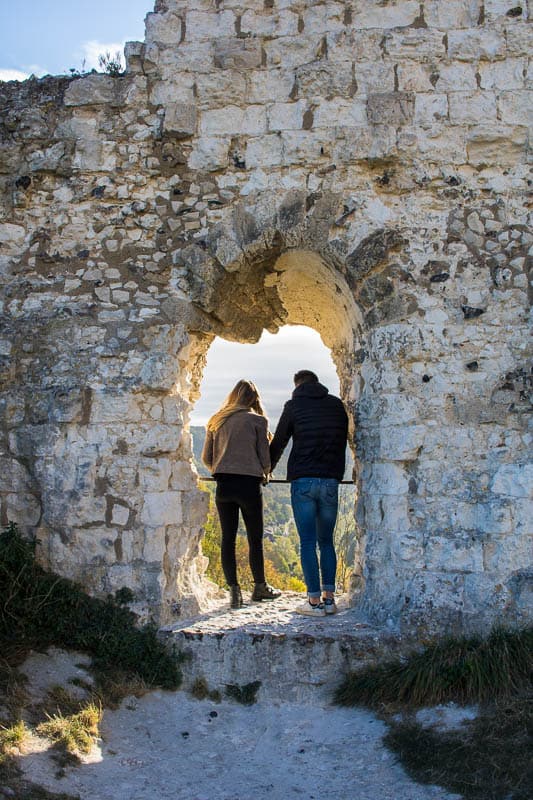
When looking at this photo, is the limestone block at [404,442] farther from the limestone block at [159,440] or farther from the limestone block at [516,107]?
the limestone block at [516,107]

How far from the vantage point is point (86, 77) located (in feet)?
A: 18.3

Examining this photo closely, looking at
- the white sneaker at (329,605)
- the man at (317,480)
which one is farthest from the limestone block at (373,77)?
the white sneaker at (329,605)

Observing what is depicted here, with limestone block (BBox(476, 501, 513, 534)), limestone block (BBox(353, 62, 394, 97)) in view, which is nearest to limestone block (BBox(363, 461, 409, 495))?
limestone block (BBox(476, 501, 513, 534))

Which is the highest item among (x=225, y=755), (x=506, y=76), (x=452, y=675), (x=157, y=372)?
(x=506, y=76)

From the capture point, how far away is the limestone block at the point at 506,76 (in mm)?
5285

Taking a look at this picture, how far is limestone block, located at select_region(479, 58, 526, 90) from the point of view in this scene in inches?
208

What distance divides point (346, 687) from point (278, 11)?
15.7 ft

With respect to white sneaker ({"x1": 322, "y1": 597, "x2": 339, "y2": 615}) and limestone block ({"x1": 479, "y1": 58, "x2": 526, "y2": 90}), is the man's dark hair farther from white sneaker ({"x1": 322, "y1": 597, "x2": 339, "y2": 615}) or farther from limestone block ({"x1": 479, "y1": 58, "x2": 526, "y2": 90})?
limestone block ({"x1": 479, "y1": 58, "x2": 526, "y2": 90})

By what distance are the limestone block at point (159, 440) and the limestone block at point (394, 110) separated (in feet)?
8.75

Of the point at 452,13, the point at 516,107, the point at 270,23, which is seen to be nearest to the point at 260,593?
the point at 516,107

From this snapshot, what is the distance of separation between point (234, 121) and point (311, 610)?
3611mm

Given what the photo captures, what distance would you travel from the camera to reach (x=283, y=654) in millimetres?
4816

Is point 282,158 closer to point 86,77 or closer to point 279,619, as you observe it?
point 86,77

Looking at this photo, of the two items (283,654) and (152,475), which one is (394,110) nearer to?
(152,475)
